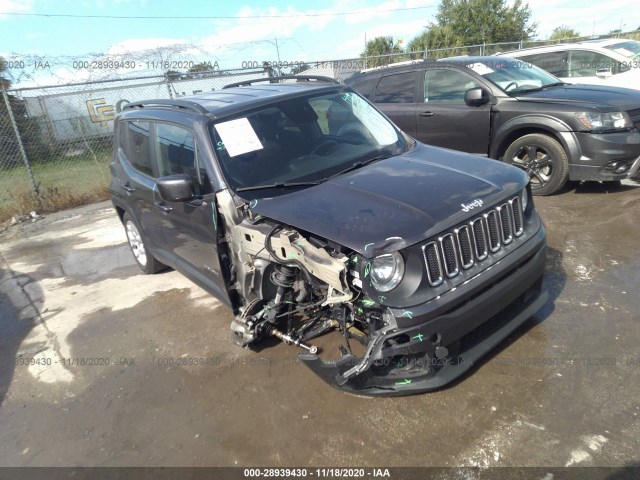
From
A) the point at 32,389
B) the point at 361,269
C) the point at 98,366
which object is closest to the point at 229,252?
the point at 361,269

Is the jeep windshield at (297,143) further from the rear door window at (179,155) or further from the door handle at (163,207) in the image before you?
the door handle at (163,207)

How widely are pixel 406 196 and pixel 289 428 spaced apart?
1.59 m

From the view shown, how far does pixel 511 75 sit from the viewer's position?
21.4ft

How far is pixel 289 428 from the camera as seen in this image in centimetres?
283

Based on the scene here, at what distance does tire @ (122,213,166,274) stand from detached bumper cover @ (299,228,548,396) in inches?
119

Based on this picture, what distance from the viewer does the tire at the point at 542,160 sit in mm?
5703

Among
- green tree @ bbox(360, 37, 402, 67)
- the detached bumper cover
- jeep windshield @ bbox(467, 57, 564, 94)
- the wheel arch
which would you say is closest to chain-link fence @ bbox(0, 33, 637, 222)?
jeep windshield @ bbox(467, 57, 564, 94)

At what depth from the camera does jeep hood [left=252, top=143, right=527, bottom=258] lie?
2521mm

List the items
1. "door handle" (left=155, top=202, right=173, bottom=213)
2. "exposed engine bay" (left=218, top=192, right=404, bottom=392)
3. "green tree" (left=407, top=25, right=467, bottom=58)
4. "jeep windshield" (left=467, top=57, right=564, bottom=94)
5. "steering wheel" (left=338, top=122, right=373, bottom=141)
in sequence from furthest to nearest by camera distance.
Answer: "green tree" (left=407, top=25, right=467, bottom=58) → "jeep windshield" (left=467, top=57, right=564, bottom=94) → "door handle" (left=155, top=202, right=173, bottom=213) → "steering wheel" (left=338, top=122, right=373, bottom=141) → "exposed engine bay" (left=218, top=192, right=404, bottom=392)

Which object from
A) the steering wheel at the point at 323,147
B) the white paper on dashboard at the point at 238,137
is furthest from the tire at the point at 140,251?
the steering wheel at the point at 323,147

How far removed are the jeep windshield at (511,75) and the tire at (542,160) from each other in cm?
77

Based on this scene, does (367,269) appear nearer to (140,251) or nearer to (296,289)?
(296,289)

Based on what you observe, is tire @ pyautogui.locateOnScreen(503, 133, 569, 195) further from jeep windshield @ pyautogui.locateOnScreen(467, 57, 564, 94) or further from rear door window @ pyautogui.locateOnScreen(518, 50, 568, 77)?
rear door window @ pyautogui.locateOnScreen(518, 50, 568, 77)

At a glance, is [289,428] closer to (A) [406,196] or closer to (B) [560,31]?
(A) [406,196]
